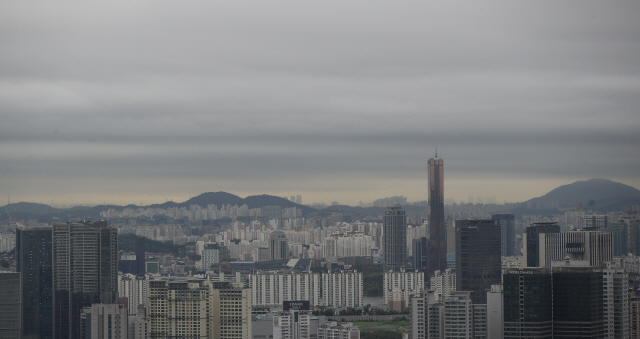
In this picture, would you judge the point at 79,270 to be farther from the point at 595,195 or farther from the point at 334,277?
the point at 334,277

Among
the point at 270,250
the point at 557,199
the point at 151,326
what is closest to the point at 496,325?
the point at 151,326

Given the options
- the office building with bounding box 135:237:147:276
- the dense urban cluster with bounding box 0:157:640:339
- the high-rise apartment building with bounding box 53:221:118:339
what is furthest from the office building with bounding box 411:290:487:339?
the office building with bounding box 135:237:147:276

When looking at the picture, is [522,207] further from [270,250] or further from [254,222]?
[270,250]

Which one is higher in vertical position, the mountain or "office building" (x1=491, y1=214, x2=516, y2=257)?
the mountain

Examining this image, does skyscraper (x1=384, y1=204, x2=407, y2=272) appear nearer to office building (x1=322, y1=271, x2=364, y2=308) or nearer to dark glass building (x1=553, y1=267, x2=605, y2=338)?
office building (x1=322, y1=271, x2=364, y2=308)

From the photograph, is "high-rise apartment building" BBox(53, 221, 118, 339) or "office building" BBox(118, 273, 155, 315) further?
"high-rise apartment building" BBox(53, 221, 118, 339)

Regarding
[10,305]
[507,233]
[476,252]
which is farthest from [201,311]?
[476,252]

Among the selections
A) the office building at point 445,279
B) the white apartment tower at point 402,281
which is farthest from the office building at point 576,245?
the white apartment tower at point 402,281
